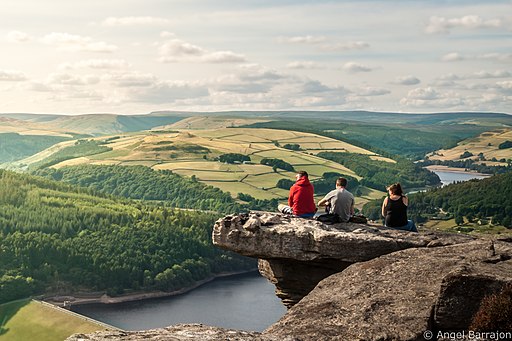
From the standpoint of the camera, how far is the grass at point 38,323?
134 meters

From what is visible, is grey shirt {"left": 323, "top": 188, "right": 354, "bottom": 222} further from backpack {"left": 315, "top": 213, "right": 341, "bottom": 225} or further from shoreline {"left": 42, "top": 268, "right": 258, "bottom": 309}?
shoreline {"left": 42, "top": 268, "right": 258, "bottom": 309}

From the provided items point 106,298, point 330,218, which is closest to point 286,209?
point 330,218

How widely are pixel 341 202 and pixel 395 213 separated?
6.64ft

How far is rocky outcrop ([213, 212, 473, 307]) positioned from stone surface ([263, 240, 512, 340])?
2.51 meters

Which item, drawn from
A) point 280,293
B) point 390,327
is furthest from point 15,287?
point 390,327

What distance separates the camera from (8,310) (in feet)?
522

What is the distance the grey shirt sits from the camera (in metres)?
24.7

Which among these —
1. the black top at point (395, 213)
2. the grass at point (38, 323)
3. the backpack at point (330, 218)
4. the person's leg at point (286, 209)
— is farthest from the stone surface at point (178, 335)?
the grass at point (38, 323)

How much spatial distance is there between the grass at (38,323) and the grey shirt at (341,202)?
109525 mm

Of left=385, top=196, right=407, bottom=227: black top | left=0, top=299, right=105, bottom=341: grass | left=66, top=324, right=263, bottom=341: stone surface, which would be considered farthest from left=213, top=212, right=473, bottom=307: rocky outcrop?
left=0, top=299, right=105, bottom=341: grass

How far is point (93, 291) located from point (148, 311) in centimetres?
3163

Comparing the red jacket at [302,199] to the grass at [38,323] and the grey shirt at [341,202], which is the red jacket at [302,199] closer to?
the grey shirt at [341,202]

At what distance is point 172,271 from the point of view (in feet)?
586

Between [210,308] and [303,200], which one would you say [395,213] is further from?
[210,308]
